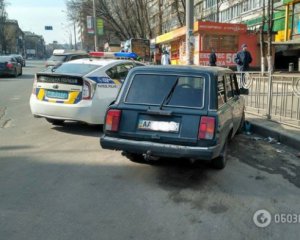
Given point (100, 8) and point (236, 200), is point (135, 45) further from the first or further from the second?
point (236, 200)

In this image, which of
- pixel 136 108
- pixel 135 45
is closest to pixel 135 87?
pixel 136 108

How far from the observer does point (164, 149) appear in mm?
4625

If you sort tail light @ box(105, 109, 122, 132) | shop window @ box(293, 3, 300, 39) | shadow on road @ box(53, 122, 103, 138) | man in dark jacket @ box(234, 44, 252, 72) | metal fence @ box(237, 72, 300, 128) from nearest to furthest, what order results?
tail light @ box(105, 109, 122, 132) < metal fence @ box(237, 72, 300, 128) < shadow on road @ box(53, 122, 103, 138) < man in dark jacket @ box(234, 44, 252, 72) < shop window @ box(293, 3, 300, 39)

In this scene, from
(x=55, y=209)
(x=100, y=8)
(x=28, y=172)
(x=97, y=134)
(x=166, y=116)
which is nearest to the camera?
(x=55, y=209)

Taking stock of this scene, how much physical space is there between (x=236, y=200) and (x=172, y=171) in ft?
3.98

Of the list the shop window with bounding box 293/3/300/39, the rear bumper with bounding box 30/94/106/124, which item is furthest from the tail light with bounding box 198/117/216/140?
the shop window with bounding box 293/3/300/39

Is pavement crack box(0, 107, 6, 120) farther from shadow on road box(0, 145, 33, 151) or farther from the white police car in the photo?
shadow on road box(0, 145, 33, 151)

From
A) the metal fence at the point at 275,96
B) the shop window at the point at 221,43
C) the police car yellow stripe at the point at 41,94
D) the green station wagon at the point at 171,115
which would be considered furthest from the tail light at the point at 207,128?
the shop window at the point at 221,43

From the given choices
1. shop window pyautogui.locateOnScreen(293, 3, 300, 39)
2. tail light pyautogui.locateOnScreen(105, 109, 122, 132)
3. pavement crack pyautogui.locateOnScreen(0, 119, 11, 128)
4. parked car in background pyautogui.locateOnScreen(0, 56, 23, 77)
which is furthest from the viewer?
shop window pyautogui.locateOnScreen(293, 3, 300, 39)

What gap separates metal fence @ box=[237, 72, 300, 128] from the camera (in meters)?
7.55

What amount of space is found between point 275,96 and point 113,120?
483 cm

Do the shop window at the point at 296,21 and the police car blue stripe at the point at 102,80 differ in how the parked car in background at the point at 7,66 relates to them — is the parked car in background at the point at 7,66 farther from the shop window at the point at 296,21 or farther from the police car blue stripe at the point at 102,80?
the shop window at the point at 296,21

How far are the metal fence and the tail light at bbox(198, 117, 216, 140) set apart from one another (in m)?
3.60

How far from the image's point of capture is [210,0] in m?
49.5
